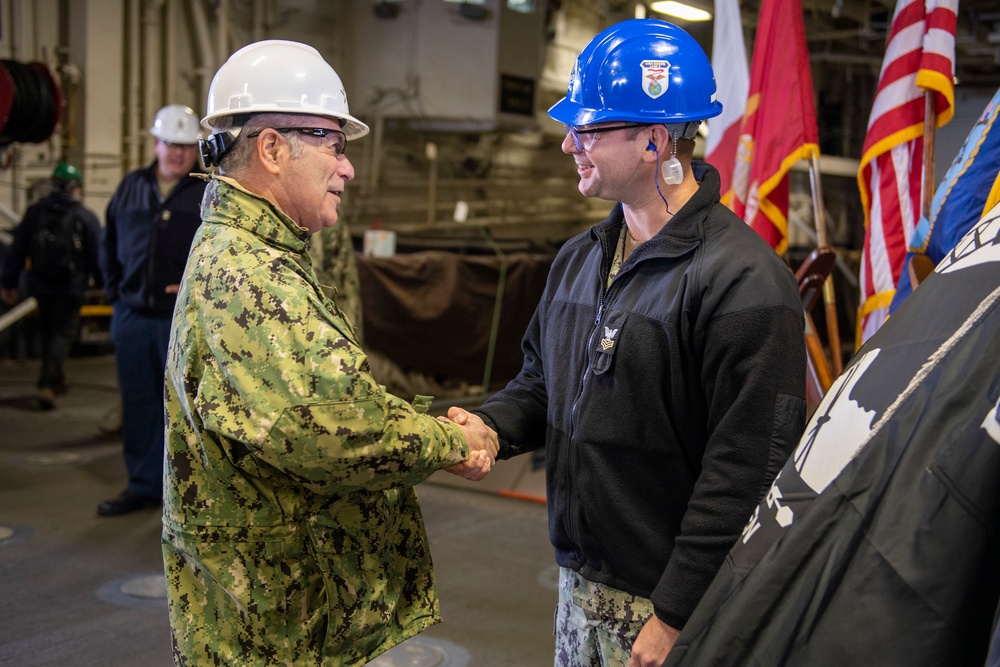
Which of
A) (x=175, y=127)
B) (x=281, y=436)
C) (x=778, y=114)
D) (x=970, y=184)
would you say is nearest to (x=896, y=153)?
(x=778, y=114)

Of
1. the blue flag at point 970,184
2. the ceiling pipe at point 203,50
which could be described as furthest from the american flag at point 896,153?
the ceiling pipe at point 203,50

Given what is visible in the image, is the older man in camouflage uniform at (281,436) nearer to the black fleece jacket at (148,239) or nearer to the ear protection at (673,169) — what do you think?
the ear protection at (673,169)

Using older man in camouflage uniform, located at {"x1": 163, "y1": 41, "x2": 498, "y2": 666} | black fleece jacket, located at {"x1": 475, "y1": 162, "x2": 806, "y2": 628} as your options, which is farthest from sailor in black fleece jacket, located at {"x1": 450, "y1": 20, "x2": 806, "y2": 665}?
older man in camouflage uniform, located at {"x1": 163, "y1": 41, "x2": 498, "y2": 666}

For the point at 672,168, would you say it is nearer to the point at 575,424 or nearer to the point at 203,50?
the point at 575,424

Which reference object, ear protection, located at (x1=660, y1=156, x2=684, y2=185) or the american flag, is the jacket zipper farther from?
the american flag

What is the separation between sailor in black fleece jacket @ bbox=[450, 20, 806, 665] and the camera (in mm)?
1643

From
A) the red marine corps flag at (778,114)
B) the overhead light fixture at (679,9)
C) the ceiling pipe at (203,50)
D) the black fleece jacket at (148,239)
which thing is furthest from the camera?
the ceiling pipe at (203,50)

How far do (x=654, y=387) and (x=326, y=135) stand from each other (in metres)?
0.85

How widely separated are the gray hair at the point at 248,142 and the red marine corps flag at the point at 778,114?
2847mm

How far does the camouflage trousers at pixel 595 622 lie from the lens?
186 cm

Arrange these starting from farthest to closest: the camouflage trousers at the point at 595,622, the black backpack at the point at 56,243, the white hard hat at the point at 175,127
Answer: the black backpack at the point at 56,243, the white hard hat at the point at 175,127, the camouflage trousers at the point at 595,622

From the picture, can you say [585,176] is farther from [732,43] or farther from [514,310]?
[514,310]

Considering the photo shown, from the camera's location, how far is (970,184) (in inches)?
102

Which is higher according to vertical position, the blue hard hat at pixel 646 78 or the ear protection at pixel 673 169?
the blue hard hat at pixel 646 78
